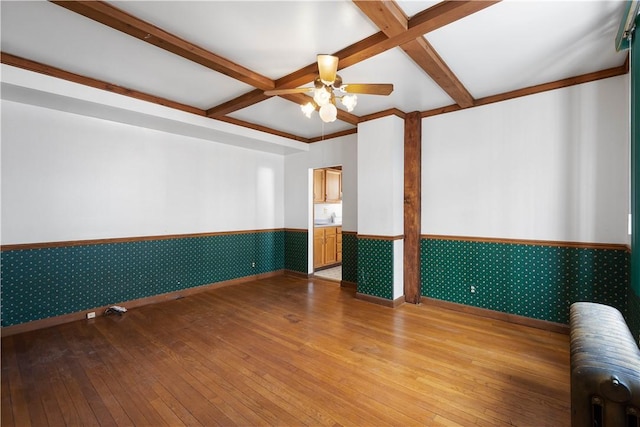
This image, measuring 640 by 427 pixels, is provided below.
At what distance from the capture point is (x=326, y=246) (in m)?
6.23

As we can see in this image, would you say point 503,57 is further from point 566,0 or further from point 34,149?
point 34,149

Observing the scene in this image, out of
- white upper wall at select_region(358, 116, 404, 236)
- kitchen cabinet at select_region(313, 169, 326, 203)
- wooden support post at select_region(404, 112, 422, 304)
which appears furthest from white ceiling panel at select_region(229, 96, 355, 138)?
wooden support post at select_region(404, 112, 422, 304)

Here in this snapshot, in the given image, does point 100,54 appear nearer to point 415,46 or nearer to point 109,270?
point 109,270

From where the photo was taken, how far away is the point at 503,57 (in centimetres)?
253

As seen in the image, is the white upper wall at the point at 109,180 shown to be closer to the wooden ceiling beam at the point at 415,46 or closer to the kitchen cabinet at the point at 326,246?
the kitchen cabinet at the point at 326,246

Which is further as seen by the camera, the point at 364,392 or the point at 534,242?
the point at 534,242

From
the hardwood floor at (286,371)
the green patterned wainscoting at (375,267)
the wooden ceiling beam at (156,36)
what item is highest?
the wooden ceiling beam at (156,36)

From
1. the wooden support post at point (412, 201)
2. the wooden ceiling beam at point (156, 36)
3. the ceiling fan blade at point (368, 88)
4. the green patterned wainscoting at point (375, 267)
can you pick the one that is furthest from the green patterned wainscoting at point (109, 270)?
the ceiling fan blade at point (368, 88)

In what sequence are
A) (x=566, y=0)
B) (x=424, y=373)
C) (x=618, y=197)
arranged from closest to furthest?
(x=566, y=0), (x=424, y=373), (x=618, y=197)

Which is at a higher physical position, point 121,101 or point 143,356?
point 121,101

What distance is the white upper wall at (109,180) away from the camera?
3064mm

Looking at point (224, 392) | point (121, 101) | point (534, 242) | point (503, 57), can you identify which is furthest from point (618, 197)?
point (121, 101)

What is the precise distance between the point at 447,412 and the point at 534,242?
226 cm

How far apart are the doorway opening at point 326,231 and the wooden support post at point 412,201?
5.48 feet
